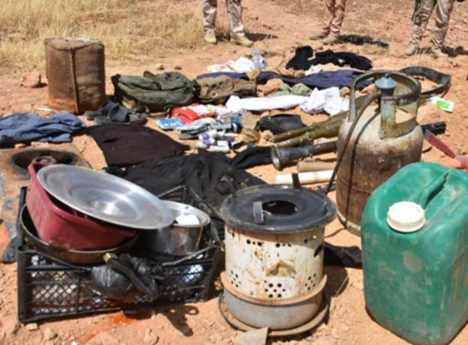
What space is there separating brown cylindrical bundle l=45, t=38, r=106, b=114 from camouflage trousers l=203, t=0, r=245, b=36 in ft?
12.6

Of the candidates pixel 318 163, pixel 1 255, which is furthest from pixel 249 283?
pixel 318 163

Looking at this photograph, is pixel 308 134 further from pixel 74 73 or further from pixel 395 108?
pixel 74 73

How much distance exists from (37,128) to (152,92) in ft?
4.76

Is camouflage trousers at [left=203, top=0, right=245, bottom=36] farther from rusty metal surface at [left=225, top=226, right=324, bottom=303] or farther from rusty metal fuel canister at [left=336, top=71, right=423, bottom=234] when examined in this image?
rusty metal surface at [left=225, top=226, right=324, bottom=303]

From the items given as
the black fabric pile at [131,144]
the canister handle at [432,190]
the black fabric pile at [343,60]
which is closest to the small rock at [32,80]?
the black fabric pile at [131,144]

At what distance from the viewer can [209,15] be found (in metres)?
10.2

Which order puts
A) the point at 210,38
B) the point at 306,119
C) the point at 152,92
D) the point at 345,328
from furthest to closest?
the point at 210,38 → the point at 152,92 → the point at 306,119 → the point at 345,328

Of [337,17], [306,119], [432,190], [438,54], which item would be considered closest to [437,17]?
[438,54]

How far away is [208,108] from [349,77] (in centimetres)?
187

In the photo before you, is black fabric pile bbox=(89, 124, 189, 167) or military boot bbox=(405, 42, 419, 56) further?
military boot bbox=(405, 42, 419, 56)

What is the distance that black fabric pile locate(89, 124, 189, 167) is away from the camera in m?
5.49

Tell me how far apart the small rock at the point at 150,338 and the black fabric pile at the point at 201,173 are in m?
1.49

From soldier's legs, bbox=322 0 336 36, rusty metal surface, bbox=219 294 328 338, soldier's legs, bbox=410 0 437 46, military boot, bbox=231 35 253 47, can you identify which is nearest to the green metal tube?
rusty metal surface, bbox=219 294 328 338

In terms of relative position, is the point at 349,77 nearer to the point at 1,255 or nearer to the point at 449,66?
the point at 449,66
